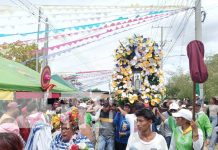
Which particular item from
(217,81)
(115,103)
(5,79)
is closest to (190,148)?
(115,103)

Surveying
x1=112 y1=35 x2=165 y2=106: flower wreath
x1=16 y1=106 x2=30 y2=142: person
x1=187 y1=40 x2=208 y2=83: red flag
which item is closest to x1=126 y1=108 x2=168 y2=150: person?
x1=187 y1=40 x2=208 y2=83: red flag

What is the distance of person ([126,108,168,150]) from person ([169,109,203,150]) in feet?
1.64

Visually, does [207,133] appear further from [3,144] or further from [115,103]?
[3,144]

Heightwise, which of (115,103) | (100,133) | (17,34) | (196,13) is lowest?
(100,133)

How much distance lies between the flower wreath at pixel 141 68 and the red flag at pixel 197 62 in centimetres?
425

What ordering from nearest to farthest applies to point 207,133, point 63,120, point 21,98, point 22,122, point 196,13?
point 63,120 < point 22,122 < point 207,133 < point 21,98 < point 196,13

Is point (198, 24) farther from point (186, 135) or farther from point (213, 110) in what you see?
point (186, 135)

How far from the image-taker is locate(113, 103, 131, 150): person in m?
9.38

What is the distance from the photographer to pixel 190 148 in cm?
549

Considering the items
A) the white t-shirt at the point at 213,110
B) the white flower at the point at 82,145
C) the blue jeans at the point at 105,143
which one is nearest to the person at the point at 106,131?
the blue jeans at the point at 105,143

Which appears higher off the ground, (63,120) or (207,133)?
(63,120)

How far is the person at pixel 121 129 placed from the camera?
369 inches

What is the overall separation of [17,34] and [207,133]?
516 cm

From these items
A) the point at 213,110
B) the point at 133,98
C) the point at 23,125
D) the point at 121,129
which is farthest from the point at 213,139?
the point at 23,125
